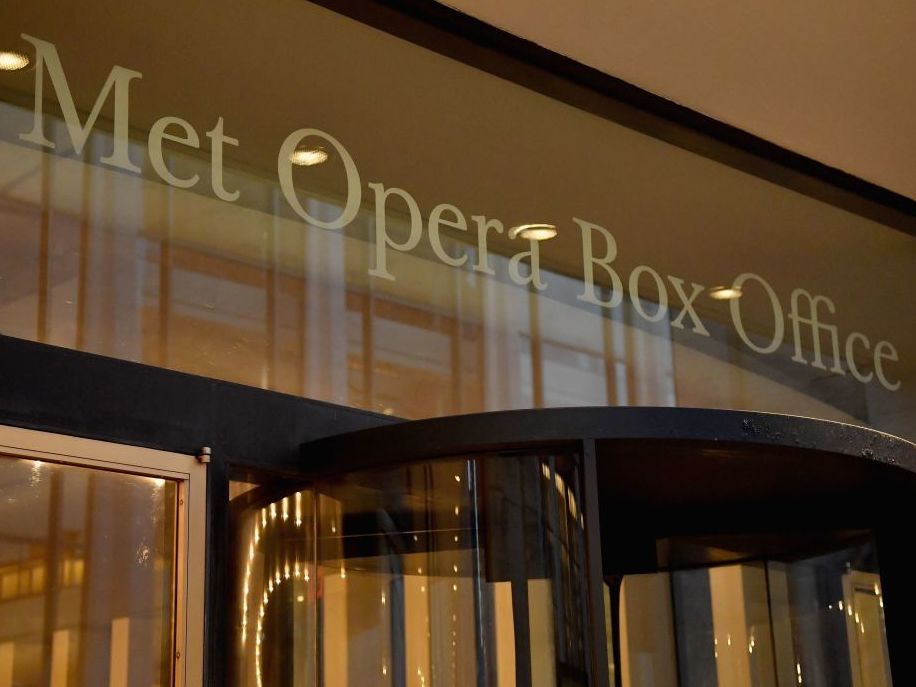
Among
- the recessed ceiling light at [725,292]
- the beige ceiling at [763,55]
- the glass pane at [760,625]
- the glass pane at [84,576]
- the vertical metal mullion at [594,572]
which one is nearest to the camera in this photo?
the glass pane at [84,576]

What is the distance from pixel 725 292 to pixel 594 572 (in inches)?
76.9

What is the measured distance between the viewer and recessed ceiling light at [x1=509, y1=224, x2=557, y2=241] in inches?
164

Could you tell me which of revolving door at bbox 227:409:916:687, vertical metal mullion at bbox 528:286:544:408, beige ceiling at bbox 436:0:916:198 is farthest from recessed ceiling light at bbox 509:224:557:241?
revolving door at bbox 227:409:916:687

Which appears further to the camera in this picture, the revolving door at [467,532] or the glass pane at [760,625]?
the glass pane at [760,625]

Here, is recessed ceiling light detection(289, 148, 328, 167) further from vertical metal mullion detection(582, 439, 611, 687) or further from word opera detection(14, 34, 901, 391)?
vertical metal mullion detection(582, 439, 611, 687)

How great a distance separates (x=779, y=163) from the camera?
5195 millimetres

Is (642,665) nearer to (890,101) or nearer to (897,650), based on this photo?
(897,650)

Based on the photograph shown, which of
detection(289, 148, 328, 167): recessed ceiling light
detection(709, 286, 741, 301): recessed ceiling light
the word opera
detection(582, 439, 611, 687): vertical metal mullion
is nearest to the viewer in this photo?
detection(582, 439, 611, 687): vertical metal mullion

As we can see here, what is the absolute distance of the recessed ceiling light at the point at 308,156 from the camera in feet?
12.0

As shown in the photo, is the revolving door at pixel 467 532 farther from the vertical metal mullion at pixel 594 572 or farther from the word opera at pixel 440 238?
the word opera at pixel 440 238

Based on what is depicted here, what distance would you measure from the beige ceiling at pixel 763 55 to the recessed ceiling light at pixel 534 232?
0.64 metres

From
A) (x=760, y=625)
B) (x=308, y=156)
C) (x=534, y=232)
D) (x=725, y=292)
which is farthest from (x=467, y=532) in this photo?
(x=725, y=292)

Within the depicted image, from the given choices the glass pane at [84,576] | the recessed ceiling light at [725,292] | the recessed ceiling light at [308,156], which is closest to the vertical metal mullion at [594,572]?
the glass pane at [84,576]

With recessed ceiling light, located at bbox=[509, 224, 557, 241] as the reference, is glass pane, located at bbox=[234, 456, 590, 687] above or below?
below
